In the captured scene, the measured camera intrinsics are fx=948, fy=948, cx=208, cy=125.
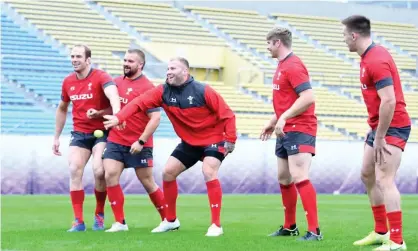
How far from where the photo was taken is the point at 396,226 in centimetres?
793

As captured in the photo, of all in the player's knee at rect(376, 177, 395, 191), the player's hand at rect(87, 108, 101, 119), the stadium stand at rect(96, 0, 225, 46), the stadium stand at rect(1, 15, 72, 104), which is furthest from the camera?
the stadium stand at rect(96, 0, 225, 46)

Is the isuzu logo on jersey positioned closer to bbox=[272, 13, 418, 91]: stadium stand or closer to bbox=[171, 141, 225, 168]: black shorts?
bbox=[171, 141, 225, 168]: black shorts

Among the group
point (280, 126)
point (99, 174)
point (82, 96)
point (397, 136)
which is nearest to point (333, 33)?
point (82, 96)

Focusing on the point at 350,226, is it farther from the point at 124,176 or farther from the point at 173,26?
the point at 173,26

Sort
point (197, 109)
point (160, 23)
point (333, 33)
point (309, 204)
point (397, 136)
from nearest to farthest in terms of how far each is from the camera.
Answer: point (397, 136) → point (309, 204) → point (197, 109) → point (160, 23) → point (333, 33)

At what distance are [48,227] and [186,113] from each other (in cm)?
252

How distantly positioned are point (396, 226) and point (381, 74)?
4.19 feet

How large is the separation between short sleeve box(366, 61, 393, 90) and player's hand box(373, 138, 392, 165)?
0.45 meters

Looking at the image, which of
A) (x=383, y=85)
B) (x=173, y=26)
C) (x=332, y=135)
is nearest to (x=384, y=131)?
(x=383, y=85)

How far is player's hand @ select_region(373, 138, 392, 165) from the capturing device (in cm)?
793

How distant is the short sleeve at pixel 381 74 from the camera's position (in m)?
7.89

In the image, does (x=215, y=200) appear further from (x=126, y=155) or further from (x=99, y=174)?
(x=99, y=174)

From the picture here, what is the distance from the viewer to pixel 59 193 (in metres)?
21.5

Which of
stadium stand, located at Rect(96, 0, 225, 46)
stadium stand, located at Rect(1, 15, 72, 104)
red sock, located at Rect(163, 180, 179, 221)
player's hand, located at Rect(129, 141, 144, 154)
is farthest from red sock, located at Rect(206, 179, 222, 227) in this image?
stadium stand, located at Rect(96, 0, 225, 46)
